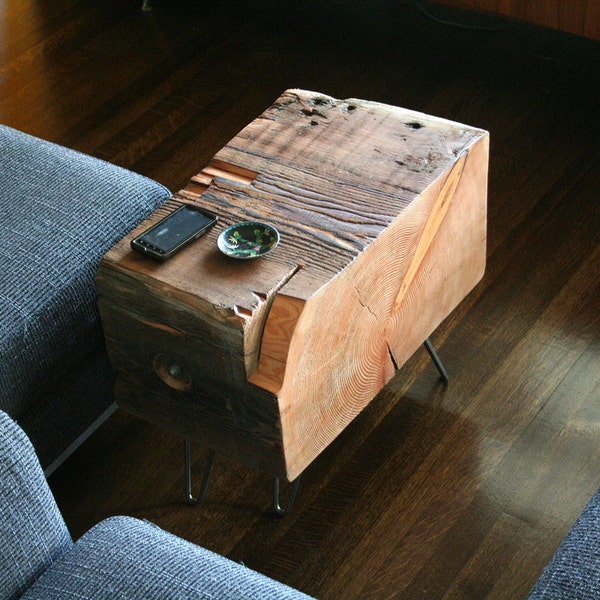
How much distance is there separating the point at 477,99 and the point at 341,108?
1018mm

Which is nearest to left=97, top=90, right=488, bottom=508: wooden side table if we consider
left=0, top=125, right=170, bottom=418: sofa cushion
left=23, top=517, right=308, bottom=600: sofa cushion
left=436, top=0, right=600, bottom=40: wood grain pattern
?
left=0, top=125, right=170, bottom=418: sofa cushion

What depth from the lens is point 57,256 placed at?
1642mm

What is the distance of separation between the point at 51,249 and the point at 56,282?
0.07m

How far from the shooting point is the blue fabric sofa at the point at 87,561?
1173mm

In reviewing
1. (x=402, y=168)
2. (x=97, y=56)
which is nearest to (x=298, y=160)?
(x=402, y=168)

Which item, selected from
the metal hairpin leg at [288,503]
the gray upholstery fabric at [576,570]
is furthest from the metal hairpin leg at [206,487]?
the gray upholstery fabric at [576,570]

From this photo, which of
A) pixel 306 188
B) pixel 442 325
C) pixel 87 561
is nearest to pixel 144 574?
pixel 87 561

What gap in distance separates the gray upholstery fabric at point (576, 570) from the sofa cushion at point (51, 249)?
81 centimetres

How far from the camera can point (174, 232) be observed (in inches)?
59.3

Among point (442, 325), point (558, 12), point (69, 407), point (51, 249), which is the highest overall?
point (51, 249)

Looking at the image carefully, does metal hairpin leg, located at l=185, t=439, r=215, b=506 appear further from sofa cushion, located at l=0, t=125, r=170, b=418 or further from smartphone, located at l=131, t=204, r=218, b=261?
smartphone, located at l=131, t=204, r=218, b=261

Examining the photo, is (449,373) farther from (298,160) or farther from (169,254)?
(169,254)

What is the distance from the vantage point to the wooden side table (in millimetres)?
1431

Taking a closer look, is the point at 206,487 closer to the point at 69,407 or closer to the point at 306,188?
the point at 69,407
